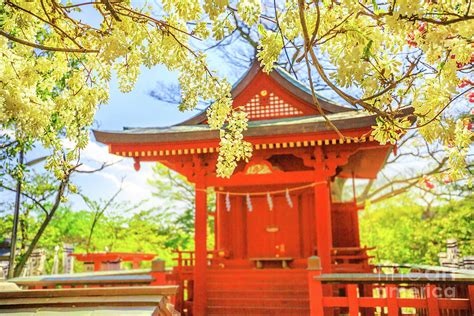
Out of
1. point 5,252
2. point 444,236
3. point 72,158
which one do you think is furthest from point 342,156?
point 5,252

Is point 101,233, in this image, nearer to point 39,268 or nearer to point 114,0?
point 39,268

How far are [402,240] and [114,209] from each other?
13.6m

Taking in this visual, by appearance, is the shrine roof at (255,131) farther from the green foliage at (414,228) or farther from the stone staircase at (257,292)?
the green foliage at (414,228)

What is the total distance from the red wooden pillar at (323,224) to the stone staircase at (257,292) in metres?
0.78

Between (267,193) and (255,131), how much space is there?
1985 mm

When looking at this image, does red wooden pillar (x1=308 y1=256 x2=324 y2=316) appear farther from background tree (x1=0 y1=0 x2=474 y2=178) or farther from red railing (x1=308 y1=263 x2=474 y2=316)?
background tree (x1=0 y1=0 x2=474 y2=178)

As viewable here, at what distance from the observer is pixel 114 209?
21.2 m

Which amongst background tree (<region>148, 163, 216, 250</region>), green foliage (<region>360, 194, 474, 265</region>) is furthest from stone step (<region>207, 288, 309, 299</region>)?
background tree (<region>148, 163, 216, 250</region>)

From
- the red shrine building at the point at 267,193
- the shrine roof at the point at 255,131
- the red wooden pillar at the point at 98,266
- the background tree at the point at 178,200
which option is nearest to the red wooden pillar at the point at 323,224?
the red shrine building at the point at 267,193

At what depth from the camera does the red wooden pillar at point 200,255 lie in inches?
364

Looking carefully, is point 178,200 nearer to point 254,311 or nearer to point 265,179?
point 265,179

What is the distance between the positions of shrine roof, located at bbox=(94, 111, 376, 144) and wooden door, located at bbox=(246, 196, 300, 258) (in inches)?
123

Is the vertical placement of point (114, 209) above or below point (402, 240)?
above

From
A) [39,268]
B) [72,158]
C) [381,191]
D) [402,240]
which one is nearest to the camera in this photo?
[72,158]
